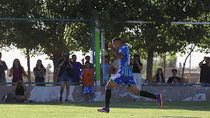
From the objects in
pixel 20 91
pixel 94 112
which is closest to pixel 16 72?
pixel 20 91

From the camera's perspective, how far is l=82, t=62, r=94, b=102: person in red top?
66.6 feet

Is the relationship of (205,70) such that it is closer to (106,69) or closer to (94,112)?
(106,69)

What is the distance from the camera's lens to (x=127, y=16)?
865 inches

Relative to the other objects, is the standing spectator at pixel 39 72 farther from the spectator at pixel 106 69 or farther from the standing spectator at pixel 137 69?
the standing spectator at pixel 137 69

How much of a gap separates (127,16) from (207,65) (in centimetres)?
349

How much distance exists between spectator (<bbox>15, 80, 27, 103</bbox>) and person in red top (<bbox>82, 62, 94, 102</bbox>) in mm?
2118

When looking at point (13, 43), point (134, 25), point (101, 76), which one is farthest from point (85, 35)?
point (13, 43)

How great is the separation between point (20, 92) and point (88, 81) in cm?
238

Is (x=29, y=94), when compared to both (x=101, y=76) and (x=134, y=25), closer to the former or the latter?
(x=101, y=76)

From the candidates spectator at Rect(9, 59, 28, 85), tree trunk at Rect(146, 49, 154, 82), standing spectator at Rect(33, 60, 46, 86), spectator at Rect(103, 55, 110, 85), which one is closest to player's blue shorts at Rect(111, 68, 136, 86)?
spectator at Rect(103, 55, 110, 85)

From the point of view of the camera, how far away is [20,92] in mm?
19922

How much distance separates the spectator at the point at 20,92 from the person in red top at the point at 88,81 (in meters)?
2.12

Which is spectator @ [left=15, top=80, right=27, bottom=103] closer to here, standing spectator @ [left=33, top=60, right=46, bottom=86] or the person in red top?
standing spectator @ [left=33, top=60, right=46, bottom=86]

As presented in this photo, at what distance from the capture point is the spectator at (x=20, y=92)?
64.8 ft
